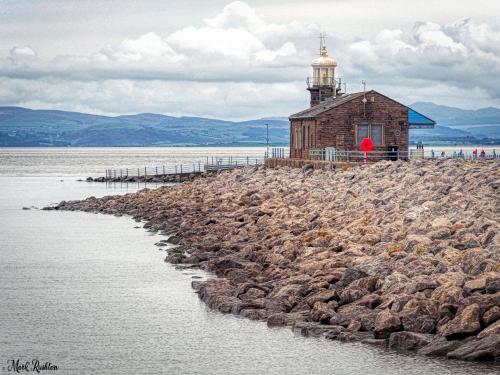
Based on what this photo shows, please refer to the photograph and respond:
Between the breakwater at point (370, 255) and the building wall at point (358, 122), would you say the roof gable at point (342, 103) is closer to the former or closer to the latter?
the building wall at point (358, 122)

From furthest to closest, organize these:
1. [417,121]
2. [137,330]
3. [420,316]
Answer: [417,121]
[137,330]
[420,316]

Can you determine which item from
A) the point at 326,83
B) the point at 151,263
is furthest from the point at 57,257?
the point at 326,83

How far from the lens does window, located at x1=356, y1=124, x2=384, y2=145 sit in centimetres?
5044

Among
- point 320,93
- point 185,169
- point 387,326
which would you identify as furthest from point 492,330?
point 185,169

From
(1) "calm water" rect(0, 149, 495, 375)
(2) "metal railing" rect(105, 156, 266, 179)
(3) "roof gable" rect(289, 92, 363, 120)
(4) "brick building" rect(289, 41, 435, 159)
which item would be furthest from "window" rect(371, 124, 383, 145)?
(1) "calm water" rect(0, 149, 495, 375)

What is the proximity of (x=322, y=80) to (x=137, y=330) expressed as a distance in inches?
1754

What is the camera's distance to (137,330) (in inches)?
790

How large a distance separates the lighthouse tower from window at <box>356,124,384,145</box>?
12.2 metres

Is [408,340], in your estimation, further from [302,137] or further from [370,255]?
[302,137]

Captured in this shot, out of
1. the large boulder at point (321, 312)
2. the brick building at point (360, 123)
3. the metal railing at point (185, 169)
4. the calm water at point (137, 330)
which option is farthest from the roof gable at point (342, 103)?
the large boulder at point (321, 312)

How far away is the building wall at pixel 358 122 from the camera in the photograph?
1977 inches

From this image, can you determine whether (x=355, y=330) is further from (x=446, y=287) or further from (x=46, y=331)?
(x=46, y=331)

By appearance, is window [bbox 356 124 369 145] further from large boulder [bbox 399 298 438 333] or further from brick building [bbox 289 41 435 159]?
large boulder [bbox 399 298 438 333]

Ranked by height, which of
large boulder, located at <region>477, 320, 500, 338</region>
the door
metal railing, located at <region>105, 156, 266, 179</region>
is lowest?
large boulder, located at <region>477, 320, 500, 338</region>
